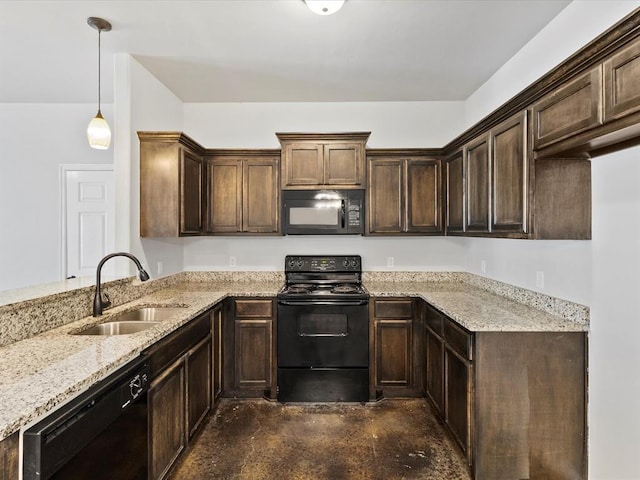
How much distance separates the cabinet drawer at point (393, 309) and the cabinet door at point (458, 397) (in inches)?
25.1

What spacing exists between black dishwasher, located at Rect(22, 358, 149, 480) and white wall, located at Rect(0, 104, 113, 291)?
9.77 ft

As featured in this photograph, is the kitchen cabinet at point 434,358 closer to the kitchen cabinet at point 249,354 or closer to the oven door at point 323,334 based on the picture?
the oven door at point 323,334

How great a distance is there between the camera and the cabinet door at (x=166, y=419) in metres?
1.86

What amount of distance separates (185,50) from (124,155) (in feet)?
3.15

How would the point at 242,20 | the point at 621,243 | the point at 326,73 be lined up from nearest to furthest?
1. the point at 621,243
2. the point at 242,20
3. the point at 326,73

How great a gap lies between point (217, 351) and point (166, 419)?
38.1 inches

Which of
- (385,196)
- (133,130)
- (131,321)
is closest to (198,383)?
(131,321)

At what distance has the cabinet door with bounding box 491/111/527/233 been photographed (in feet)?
6.95

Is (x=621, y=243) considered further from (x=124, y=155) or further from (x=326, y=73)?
(x=124, y=155)

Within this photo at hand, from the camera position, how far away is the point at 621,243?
1.80m

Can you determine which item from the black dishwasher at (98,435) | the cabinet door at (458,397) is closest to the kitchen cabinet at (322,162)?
the cabinet door at (458,397)

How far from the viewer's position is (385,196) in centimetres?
352

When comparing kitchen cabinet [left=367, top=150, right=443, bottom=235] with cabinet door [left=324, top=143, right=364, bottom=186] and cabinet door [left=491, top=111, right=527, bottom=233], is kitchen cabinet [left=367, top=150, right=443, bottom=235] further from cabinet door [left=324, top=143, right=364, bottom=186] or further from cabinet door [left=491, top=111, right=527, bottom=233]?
cabinet door [left=491, top=111, right=527, bottom=233]

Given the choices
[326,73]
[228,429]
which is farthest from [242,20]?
[228,429]
